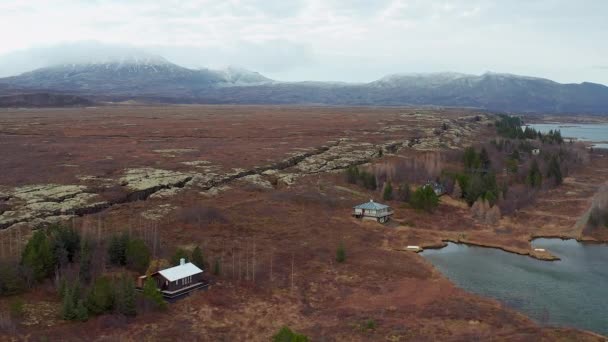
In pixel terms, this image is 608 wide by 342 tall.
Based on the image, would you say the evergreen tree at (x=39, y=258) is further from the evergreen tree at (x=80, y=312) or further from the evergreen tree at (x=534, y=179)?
the evergreen tree at (x=534, y=179)

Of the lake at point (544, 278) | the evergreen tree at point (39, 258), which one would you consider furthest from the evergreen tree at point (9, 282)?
the lake at point (544, 278)

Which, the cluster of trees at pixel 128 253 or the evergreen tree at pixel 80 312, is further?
the cluster of trees at pixel 128 253

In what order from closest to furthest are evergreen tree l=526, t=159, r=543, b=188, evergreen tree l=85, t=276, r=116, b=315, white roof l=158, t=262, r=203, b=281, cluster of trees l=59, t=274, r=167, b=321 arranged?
cluster of trees l=59, t=274, r=167, b=321
evergreen tree l=85, t=276, r=116, b=315
white roof l=158, t=262, r=203, b=281
evergreen tree l=526, t=159, r=543, b=188

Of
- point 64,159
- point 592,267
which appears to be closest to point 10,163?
point 64,159

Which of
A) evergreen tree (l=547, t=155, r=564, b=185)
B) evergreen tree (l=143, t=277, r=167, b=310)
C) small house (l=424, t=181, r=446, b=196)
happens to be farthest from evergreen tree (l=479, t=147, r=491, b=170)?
evergreen tree (l=143, t=277, r=167, b=310)

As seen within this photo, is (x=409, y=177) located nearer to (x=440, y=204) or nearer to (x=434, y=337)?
(x=440, y=204)

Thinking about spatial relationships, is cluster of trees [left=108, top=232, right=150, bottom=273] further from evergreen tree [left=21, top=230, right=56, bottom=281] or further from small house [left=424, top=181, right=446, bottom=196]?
small house [left=424, top=181, right=446, bottom=196]

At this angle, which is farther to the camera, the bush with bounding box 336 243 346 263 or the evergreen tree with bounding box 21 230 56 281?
the bush with bounding box 336 243 346 263

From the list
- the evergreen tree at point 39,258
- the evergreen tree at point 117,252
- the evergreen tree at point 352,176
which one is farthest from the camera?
the evergreen tree at point 352,176
